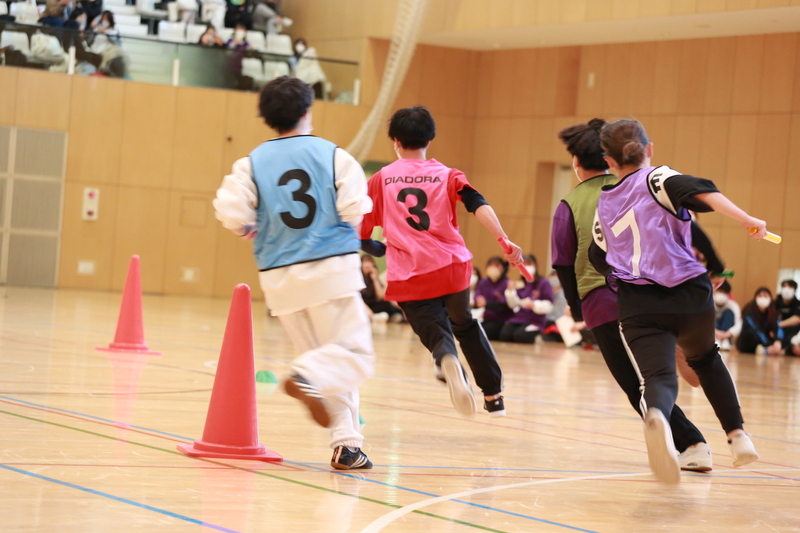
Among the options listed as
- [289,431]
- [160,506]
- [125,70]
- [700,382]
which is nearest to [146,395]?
[289,431]

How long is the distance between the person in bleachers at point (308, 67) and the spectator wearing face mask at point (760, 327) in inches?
349

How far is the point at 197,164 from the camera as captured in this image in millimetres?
20000

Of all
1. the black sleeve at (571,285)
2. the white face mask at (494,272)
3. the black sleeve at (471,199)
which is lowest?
the white face mask at (494,272)

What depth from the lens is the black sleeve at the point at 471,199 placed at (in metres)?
5.32

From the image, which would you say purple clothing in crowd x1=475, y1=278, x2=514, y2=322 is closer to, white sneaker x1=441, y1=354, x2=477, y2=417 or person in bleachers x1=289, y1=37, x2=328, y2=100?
person in bleachers x1=289, y1=37, x2=328, y2=100

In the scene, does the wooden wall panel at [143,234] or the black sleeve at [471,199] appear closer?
the black sleeve at [471,199]

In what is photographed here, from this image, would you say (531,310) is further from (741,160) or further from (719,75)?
(719,75)

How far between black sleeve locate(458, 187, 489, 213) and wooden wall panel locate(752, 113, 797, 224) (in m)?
13.6

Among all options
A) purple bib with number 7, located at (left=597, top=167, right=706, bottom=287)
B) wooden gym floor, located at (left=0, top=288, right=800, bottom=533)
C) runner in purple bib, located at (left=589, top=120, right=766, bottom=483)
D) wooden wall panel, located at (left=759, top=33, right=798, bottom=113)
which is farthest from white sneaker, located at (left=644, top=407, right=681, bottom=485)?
wooden wall panel, located at (left=759, top=33, right=798, bottom=113)

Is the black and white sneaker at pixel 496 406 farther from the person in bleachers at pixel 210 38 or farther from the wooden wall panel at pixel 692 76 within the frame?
the person in bleachers at pixel 210 38

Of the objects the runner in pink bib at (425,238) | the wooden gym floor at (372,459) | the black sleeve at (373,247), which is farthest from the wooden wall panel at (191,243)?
the black sleeve at (373,247)

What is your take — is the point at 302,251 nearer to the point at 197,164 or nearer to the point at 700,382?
the point at 700,382

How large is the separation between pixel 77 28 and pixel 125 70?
3.62 feet

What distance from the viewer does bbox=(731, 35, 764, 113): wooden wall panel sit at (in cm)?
1784
